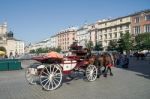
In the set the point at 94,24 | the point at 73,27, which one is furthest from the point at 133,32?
the point at 73,27

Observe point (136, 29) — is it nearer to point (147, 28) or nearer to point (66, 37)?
point (147, 28)

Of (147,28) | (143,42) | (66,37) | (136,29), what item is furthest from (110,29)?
(66,37)

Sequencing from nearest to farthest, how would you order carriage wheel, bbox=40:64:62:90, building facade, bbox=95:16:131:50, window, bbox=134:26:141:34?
carriage wheel, bbox=40:64:62:90 → window, bbox=134:26:141:34 → building facade, bbox=95:16:131:50

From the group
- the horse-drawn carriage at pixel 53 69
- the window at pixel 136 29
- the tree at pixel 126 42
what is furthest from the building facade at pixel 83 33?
the horse-drawn carriage at pixel 53 69

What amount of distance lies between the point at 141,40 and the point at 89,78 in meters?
58.8

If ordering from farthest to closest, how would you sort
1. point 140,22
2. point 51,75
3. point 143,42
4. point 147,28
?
point 140,22 → point 147,28 → point 143,42 → point 51,75

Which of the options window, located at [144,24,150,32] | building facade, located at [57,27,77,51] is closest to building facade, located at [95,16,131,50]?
window, located at [144,24,150,32]

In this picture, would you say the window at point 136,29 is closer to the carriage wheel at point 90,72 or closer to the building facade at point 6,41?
the building facade at point 6,41

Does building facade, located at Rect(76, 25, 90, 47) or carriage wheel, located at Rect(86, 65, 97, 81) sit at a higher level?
building facade, located at Rect(76, 25, 90, 47)

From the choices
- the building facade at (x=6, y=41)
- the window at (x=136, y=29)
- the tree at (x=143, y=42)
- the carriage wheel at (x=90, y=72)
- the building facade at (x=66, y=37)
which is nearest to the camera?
the carriage wheel at (x=90, y=72)

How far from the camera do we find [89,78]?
45.3ft

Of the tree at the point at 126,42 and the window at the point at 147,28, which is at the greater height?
the window at the point at 147,28

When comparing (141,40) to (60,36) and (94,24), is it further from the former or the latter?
(60,36)

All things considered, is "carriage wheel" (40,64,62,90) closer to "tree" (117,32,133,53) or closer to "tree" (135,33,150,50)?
"tree" (135,33,150,50)
